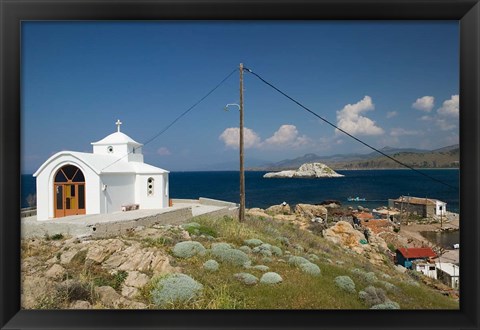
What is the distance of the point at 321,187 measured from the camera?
9641 millimetres

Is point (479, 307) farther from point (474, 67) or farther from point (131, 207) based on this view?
point (131, 207)

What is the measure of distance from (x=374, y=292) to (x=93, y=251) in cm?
332

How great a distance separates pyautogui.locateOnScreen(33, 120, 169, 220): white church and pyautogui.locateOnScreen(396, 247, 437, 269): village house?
426 centimetres

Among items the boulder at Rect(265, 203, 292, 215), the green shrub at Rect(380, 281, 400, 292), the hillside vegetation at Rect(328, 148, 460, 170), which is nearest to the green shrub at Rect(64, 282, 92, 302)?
the green shrub at Rect(380, 281, 400, 292)

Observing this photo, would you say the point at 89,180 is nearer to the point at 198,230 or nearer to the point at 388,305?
the point at 198,230

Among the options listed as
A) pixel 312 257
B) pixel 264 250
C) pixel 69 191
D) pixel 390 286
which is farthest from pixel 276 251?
pixel 69 191

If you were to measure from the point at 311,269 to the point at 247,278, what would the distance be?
872mm

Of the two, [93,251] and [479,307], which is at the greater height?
[93,251]

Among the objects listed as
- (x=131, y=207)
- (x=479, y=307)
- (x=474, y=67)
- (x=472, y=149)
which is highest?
(x=474, y=67)

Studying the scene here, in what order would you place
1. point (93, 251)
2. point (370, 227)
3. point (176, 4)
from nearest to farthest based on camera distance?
1. point (176, 4)
2. point (93, 251)
3. point (370, 227)

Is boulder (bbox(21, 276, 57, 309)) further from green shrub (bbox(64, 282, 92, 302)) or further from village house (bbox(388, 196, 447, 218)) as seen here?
village house (bbox(388, 196, 447, 218))

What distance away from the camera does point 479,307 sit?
2.61 metres

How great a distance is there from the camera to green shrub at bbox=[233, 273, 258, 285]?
3.17 metres

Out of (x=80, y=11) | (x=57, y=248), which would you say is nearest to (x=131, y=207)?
(x=57, y=248)
